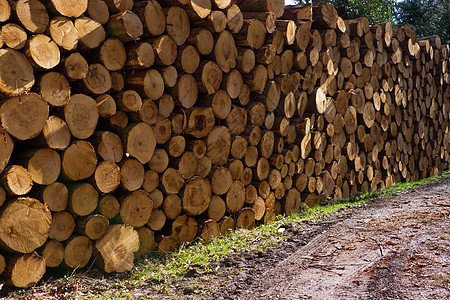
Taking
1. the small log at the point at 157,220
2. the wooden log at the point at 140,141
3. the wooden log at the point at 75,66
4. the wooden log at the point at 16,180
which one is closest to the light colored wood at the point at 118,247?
the small log at the point at 157,220

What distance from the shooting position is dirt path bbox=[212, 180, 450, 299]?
2.95 m

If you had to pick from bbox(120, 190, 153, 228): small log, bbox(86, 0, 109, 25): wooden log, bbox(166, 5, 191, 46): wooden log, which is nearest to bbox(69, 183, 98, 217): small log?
bbox(120, 190, 153, 228): small log

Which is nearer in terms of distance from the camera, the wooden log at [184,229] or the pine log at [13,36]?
the pine log at [13,36]

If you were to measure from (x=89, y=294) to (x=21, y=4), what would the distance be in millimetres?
1767

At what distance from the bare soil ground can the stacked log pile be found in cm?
45

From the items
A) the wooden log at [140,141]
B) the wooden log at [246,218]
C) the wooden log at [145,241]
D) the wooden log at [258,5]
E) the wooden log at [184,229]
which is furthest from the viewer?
the wooden log at [258,5]

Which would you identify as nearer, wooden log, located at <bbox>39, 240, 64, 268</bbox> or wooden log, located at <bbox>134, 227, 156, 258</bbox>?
wooden log, located at <bbox>39, 240, 64, 268</bbox>

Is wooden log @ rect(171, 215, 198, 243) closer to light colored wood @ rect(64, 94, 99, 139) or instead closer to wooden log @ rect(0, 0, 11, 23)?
light colored wood @ rect(64, 94, 99, 139)

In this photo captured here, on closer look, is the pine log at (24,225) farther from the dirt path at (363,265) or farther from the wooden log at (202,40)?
the wooden log at (202,40)

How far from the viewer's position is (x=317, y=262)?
→ 139 inches

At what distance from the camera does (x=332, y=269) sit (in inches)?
133

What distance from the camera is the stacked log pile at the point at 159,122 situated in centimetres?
277

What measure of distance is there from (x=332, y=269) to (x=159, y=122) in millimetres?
1674

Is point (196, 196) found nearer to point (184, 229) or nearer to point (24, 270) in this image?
point (184, 229)
